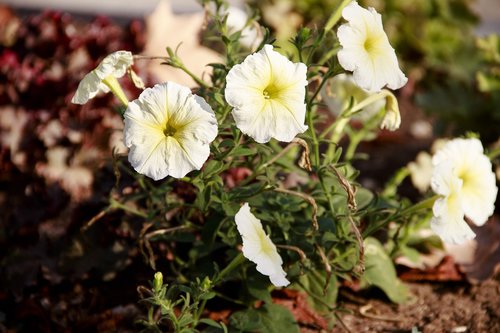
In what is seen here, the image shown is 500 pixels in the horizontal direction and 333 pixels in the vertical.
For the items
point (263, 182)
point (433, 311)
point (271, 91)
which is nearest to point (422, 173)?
point (433, 311)

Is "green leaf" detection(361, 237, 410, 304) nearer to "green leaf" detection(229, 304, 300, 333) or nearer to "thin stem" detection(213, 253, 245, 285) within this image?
"green leaf" detection(229, 304, 300, 333)

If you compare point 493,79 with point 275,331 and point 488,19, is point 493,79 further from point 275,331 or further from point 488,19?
point 488,19

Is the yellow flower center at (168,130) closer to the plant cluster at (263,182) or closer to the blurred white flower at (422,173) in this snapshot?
the plant cluster at (263,182)

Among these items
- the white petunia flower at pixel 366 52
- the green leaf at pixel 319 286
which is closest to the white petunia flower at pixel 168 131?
the white petunia flower at pixel 366 52

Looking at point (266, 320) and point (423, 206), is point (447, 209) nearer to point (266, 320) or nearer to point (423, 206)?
point (423, 206)

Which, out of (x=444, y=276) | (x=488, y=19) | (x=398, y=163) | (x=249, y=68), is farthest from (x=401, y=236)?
(x=488, y=19)
